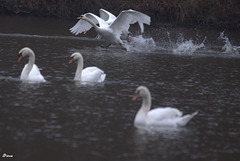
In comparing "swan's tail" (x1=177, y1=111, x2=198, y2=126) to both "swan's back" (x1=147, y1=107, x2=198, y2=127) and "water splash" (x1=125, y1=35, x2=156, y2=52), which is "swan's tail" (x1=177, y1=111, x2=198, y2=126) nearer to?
"swan's back" (x1=147, y1=107, x2=198, y2=127)

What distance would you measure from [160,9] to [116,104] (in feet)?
84.7

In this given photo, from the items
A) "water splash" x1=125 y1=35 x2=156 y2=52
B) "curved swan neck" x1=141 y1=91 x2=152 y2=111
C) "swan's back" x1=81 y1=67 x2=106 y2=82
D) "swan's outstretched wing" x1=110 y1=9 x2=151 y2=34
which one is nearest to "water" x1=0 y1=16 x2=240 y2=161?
"swan's back" x1=81 y1=67 x2=106 y2=82

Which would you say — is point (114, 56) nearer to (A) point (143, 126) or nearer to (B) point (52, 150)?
(A) point (143, 126)

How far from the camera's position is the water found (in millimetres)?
9383

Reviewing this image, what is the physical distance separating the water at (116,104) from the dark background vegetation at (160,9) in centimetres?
1291

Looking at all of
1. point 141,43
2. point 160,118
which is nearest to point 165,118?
point 160,118

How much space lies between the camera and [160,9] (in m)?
37.8

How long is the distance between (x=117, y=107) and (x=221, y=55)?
41.9 feet

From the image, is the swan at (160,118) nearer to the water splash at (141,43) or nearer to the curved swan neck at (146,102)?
the curved swan neck at (146,102)

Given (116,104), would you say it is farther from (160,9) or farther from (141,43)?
(160,9)

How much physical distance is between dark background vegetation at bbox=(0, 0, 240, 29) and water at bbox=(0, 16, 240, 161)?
12910 mm

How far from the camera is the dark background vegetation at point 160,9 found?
37.3 m

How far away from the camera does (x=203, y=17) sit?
1485 inches

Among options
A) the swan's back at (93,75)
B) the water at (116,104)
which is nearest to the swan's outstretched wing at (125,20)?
the water at (116,104)
